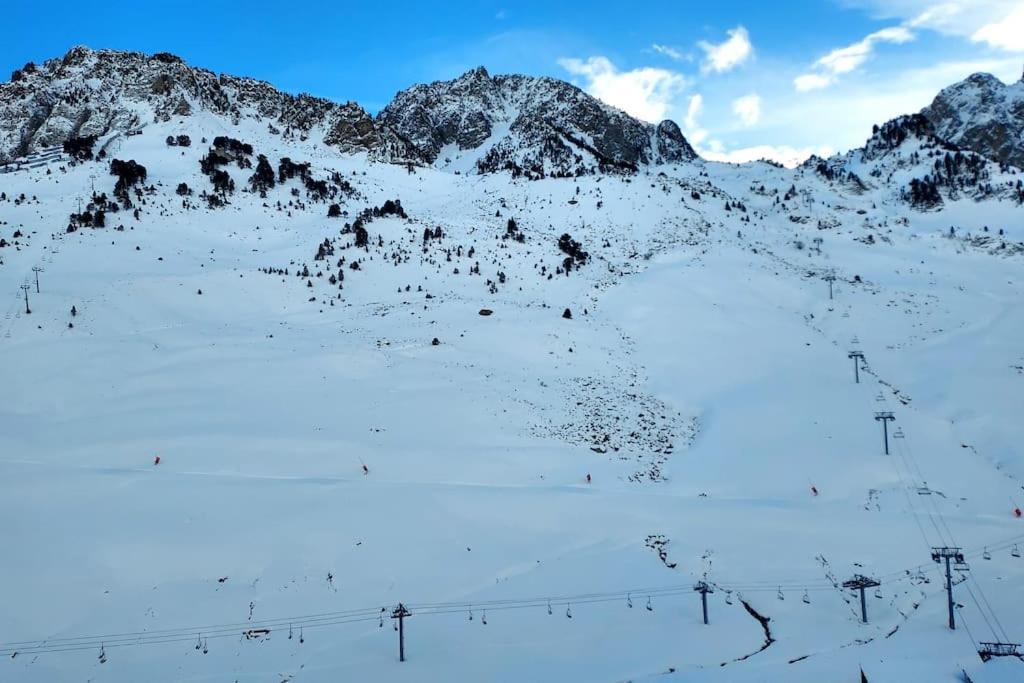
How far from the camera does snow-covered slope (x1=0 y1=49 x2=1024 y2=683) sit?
54.9 feet

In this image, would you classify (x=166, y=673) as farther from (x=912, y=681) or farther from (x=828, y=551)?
(x=828, y=551)

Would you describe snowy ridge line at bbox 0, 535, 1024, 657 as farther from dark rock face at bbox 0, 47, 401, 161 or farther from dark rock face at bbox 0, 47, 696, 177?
dark rock face at bbox 0, 47, 401, 161

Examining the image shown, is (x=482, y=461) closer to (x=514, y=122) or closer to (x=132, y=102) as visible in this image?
(x=132, y=102)

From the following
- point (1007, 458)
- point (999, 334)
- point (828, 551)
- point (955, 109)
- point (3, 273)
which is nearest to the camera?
point (828, 551)

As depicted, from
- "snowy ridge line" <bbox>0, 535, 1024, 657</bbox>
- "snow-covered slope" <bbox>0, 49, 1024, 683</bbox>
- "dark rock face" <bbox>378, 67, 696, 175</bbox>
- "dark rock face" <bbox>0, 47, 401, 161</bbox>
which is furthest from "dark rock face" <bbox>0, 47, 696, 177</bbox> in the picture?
"snowy ridge line" <bbox>0, 535, 1024, 657</bbox>

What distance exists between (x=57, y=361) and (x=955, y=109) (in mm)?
192390

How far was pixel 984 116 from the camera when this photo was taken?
146125mm

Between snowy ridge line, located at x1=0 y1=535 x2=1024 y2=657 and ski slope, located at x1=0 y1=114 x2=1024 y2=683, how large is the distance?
0.09 m

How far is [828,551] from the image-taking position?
2134 centimetres

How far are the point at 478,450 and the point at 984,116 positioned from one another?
17401 cm

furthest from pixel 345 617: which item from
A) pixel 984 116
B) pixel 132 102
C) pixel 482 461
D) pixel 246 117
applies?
pixel 984 116

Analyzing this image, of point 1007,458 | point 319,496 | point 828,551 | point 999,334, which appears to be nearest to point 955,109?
point 999,334

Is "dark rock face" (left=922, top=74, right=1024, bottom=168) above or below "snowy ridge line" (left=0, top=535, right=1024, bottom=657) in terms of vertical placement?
above

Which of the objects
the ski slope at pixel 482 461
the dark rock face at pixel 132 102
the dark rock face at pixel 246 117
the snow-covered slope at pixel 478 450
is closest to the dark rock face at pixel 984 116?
the dark rock face at pixel 246 117
